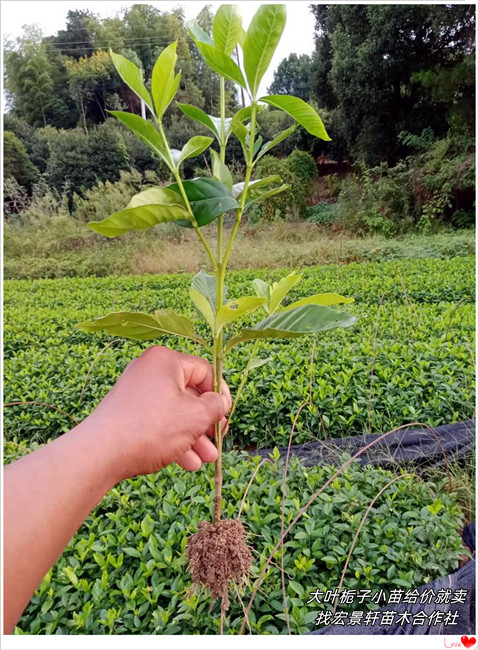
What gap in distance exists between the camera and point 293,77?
10.0 ft

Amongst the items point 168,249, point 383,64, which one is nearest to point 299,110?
point 168,249

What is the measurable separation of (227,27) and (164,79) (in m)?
0.08

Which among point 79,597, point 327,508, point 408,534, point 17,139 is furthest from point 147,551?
point 17,139

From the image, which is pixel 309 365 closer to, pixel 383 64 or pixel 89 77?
pixel 383 64

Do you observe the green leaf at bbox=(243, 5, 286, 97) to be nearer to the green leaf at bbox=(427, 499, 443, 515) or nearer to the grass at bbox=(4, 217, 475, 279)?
the green leaf at bbox=(427, 499, 443, 515)

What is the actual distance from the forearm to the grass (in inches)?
87.9

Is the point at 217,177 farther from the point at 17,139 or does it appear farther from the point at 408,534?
the point at 17,139

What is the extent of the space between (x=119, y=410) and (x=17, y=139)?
347 centimetres

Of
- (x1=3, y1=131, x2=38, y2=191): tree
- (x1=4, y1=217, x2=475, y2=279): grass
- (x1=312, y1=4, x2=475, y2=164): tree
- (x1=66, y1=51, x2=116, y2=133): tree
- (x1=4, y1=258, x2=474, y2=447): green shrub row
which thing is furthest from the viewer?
(x1=3, y1=131, x2=38, y2=191): tree

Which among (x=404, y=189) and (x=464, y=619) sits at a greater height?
(x=404, y=189)

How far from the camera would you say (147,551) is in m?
0.80

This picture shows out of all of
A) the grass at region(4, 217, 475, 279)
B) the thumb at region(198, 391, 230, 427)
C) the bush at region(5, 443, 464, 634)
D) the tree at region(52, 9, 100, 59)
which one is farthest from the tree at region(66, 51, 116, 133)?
the thumb at region(198, 391, 230, 427)

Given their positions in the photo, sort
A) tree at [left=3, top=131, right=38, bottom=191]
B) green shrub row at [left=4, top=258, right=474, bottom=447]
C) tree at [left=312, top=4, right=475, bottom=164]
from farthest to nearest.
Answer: tree at [left=3, top=131, right=38, bottom=191] < tree at [left=312, top=4, right=475, bottom=164] < green shrub row at [left=4, top=258, right=474, bottom=447]

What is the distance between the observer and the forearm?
17.2 inches
